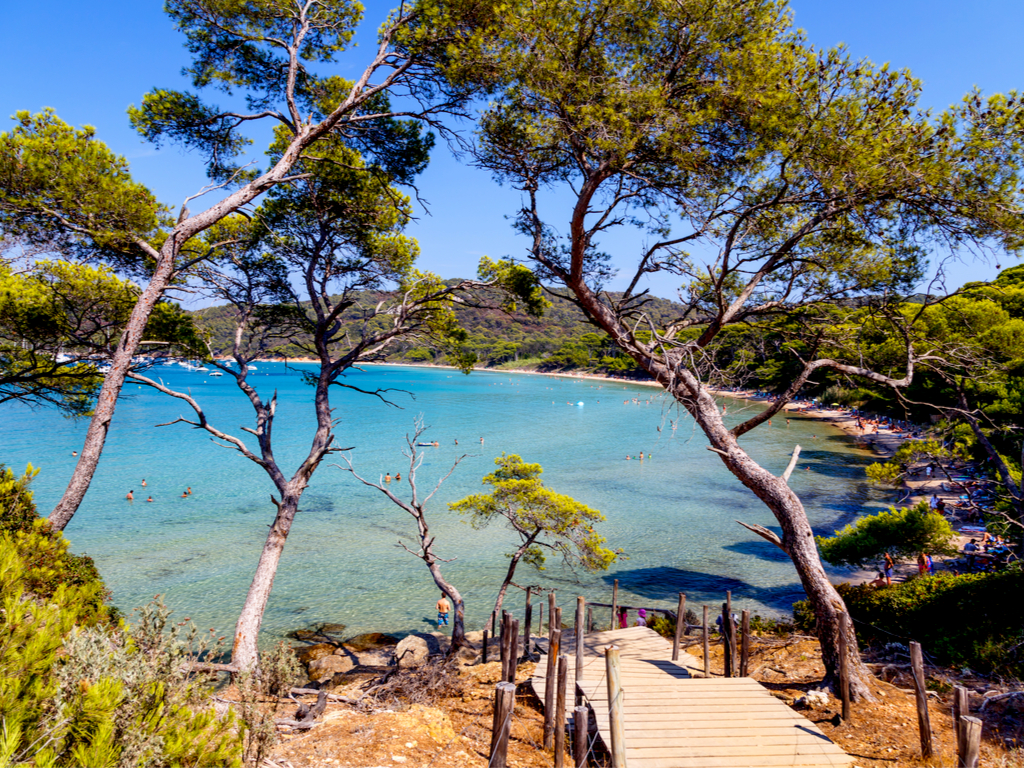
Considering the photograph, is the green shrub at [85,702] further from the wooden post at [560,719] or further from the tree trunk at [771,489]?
the tree trunk at [771,489]

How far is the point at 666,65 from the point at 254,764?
822 centimetres

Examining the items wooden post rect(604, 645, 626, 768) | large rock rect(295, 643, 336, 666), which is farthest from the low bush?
large rock rect(295, 643, 336, 666)

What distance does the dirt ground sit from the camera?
15.8 feet

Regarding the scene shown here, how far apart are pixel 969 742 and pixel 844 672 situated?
191 cm

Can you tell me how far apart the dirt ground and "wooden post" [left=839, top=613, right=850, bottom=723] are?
0.13 m

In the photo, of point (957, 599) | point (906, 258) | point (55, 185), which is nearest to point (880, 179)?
point (906, 258)

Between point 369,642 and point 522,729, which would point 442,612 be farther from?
point 522,729

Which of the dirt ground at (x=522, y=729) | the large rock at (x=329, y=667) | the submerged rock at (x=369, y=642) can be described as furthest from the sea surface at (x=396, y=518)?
the dirt ground at (x=522, y=729)

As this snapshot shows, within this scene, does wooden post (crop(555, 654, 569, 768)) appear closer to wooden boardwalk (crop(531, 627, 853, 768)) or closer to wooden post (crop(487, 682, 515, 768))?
wooden boardwalk (crop(531, 627, 853, 768))

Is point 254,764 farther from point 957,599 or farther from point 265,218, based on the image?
point 957,599

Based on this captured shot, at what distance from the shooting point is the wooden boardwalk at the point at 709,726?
177 inches

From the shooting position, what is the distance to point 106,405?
577 centimetres

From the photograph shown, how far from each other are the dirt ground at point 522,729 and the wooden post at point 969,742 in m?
0.43

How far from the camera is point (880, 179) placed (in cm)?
595
